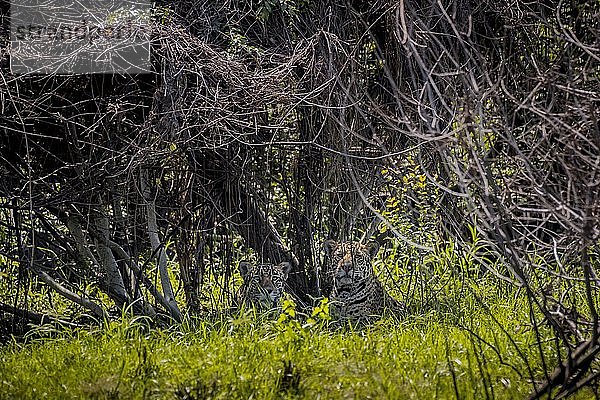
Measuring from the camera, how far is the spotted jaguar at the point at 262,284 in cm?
579

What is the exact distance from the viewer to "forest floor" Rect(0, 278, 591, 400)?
370cm

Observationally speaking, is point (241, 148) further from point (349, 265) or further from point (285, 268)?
point (349, 265)

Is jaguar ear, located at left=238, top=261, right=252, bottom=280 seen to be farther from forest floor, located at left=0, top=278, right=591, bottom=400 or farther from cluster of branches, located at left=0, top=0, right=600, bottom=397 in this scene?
forest floor, located at left=0, top=278, right=591, bottom=400

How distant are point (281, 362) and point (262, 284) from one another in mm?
1793

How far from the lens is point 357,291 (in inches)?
230

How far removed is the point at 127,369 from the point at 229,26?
9.60ft

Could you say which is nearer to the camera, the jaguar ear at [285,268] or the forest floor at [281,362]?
the forest floor at [281,362]

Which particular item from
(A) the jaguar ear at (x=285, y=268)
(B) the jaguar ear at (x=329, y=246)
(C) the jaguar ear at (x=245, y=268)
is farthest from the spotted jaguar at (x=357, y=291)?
(C) the jaguar ear at (x=245, y=268)

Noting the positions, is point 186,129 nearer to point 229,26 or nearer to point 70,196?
point 70,196

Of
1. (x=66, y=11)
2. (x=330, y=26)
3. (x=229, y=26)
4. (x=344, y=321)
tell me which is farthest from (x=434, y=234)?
(x=66, y=11)

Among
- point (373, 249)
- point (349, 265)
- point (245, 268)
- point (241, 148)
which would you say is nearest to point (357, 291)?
point (349, 265)

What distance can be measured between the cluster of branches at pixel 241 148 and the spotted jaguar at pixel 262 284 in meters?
0.18

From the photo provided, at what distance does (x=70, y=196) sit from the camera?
5.20 m

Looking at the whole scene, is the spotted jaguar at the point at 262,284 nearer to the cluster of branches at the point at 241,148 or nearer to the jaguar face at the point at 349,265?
the cluster of branches at the point at 241,148
